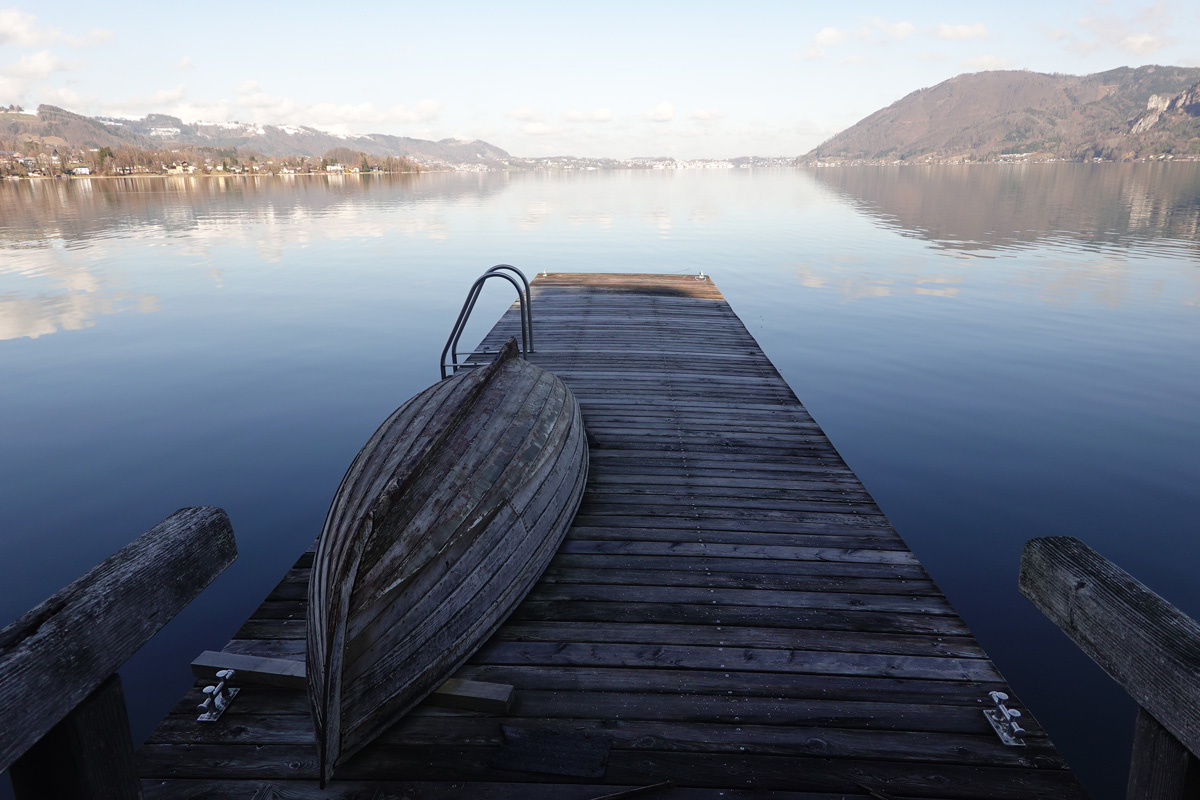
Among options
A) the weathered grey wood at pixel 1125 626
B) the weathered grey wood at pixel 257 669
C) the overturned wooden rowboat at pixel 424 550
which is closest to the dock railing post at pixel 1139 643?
the weathered grey wood at pixel 1125 626

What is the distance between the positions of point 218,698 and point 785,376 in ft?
46.7

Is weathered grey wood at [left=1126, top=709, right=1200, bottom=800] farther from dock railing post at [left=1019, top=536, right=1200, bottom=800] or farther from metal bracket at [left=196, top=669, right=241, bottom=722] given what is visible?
metal bracket at [left=196, top=669, right=241, bottom=722]

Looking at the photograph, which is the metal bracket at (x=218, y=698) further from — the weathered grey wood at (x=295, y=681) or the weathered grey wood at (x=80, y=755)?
the weathered grey wood at (x=80, y=755)

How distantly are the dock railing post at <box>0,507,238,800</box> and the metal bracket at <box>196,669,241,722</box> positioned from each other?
1864 mm

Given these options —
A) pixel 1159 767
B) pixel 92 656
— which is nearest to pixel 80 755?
pixel 92 656

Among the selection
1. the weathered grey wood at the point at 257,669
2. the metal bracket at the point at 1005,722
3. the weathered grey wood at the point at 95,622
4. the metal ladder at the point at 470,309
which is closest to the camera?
the weathered grey wood at the point at 95,622

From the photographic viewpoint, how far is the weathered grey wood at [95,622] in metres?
1.68

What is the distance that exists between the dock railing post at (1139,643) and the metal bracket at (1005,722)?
5.51 ft

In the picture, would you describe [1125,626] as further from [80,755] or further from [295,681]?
[295,681]

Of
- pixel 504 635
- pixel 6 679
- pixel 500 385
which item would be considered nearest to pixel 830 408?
pixel 500 385

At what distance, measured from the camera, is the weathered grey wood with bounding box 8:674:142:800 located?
2.07 m

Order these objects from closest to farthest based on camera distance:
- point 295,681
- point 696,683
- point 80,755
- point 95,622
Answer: point 95,622 → point 80,755 → point 295,681 → point 696,683

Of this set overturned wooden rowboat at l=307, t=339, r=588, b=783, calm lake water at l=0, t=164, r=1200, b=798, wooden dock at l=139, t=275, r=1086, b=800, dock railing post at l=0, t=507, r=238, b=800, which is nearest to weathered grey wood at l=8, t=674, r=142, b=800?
dock railing post at l=0, t=507, r=238, b=800

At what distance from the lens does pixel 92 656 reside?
1894 millimetres
